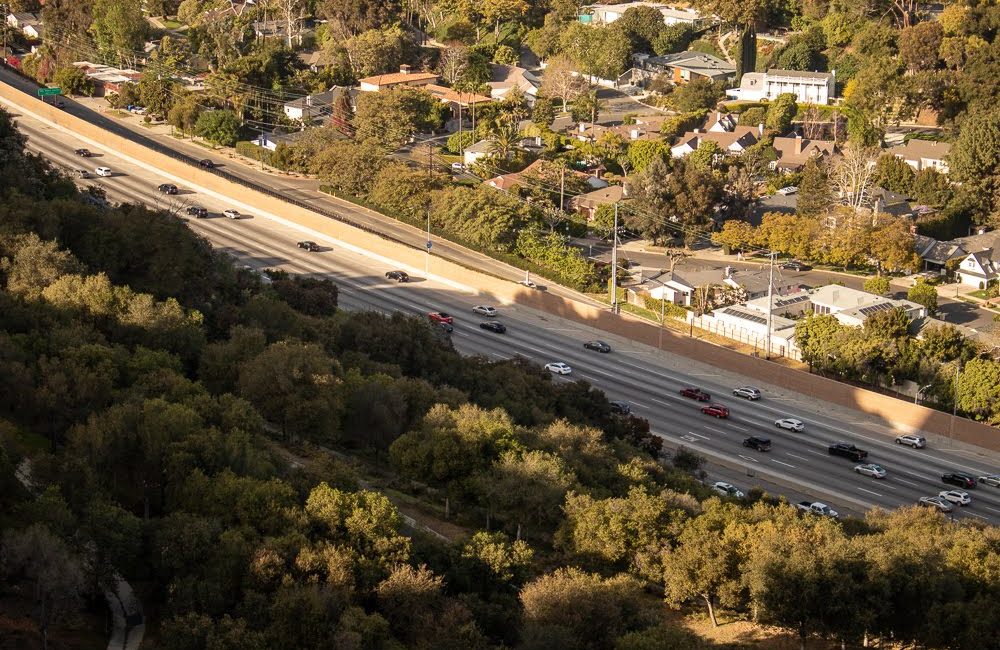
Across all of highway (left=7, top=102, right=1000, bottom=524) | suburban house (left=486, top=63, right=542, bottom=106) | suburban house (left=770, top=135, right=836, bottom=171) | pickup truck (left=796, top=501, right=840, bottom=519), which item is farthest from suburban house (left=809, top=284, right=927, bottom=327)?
suburban house (left=486, top=63, right=542, bottom=106)

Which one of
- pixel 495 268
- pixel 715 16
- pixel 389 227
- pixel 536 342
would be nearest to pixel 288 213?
pixel 389 227

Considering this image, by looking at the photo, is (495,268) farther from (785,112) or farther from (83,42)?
(83,42)

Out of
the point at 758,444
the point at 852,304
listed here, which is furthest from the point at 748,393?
the point at 852,304

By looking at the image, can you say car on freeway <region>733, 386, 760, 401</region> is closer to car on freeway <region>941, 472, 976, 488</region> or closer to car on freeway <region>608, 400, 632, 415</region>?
car on freeway <region>608, 400, 632, 415</region>

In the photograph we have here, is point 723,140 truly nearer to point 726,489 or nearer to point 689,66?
point 689,66

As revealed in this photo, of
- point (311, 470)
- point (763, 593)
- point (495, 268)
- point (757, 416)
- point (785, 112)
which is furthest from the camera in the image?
point (785, 112)

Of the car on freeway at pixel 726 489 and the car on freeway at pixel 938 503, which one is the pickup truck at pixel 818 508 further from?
the car on freeway at pixel 938 503

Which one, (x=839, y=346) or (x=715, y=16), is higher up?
(x=715, y=16)

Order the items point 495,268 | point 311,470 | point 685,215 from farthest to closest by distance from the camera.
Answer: point 685,215, point 495,268, point 311,470

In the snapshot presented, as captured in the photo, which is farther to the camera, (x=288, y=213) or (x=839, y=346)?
(x=288, y=213)
